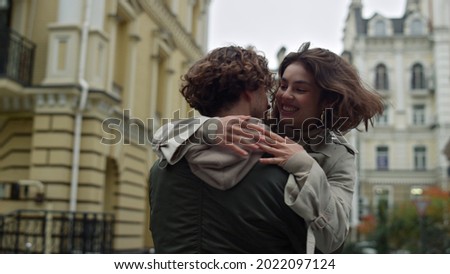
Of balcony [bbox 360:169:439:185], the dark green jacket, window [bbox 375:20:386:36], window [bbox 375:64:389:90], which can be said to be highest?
window [bbox 375:20:386:36]

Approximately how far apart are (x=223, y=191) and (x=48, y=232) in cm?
844

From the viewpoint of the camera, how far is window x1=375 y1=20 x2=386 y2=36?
34.7 meters

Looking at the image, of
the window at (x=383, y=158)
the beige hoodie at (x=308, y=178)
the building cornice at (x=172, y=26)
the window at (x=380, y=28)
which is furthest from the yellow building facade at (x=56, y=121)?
the window at (x=380, y=28)

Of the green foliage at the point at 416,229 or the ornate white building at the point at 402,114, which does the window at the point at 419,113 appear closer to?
the ornate white building at the point at 402,114

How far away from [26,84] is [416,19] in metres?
29.0

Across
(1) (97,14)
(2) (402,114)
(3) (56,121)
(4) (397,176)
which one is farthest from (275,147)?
(2) (402,114)

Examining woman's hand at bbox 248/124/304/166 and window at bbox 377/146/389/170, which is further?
window at bbox 377/146/389/170

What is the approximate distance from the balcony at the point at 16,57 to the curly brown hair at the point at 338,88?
8.87 meters

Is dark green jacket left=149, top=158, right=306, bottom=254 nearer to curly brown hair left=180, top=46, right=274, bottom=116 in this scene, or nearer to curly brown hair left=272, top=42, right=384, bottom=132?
curly brown hair left=180, top=46, right=274, bottom=116

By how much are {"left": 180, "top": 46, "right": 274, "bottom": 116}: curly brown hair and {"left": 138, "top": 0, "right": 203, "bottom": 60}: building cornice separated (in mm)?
11856

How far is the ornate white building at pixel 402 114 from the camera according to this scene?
32750mm

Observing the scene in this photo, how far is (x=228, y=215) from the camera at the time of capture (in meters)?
1.74

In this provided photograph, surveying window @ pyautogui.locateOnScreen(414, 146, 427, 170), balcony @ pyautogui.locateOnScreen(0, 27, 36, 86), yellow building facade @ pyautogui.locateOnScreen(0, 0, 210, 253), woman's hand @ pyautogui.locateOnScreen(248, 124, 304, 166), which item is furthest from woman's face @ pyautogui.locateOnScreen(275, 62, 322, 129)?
window @ pyautogui.locateOnScreen(414, 146, 427, 170)
